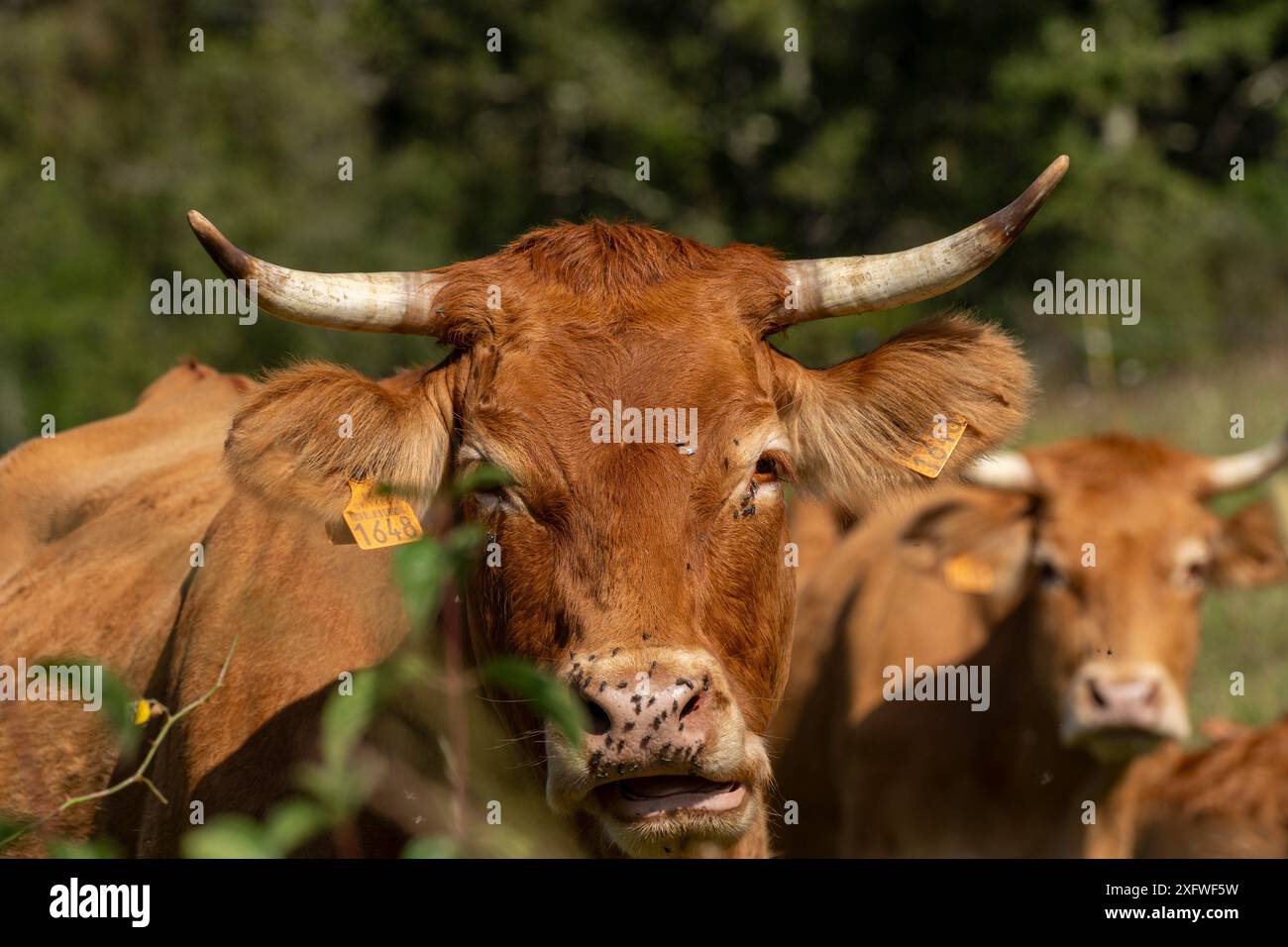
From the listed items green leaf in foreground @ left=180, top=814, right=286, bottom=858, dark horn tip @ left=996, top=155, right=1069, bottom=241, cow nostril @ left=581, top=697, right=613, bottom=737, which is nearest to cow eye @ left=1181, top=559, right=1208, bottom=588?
dark horn tip @ left=996, top=155, right=1069, bottom=241

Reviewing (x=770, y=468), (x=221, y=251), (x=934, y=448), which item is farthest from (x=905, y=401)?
(x=221, y=251)

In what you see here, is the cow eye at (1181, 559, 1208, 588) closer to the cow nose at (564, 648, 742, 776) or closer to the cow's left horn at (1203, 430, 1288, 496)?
the cow's left horn at (1203, 430, 1288, 496)

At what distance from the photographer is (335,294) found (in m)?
3.76

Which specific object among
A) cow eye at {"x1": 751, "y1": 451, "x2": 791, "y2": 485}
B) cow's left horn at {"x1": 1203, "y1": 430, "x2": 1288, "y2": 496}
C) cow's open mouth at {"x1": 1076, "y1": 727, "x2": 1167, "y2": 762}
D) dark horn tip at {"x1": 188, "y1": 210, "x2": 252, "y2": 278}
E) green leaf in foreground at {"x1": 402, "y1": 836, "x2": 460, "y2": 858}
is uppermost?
dark horn tip at {"x1": 188, "y1": 210, "x2": 252, "y2": 278}

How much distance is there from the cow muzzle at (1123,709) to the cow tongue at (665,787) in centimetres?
296

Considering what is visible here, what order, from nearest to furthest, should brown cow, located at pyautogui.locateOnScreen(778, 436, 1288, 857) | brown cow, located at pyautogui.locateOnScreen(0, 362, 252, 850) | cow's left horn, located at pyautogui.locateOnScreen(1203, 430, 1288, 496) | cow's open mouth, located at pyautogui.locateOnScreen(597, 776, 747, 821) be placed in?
cow's open mouth, located at pyautogui.locateOnScreen(597, 776, 747, 821) < brown cow, located at pyautogui.locateOnScreen(0, 362, 252, 850) < brown cow, located at pyautogui.locateOnScreen(778, 436, 1288, 857) < cow's left horn, located at pyautogui.locateOnScreen(1203, 430, 1288, 496)

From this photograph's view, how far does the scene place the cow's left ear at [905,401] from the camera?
4137 mm

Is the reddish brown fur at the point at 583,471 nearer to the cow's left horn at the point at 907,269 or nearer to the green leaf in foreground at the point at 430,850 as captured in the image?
the cow's left horn at the point at 907,269

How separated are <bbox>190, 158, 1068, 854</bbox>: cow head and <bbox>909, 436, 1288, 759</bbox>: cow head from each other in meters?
2.10

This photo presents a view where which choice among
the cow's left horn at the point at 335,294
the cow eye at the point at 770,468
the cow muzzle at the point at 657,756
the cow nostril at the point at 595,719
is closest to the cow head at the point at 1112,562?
the cow eye at the point at 770,468

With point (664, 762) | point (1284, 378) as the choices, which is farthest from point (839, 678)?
point (1284, 378)

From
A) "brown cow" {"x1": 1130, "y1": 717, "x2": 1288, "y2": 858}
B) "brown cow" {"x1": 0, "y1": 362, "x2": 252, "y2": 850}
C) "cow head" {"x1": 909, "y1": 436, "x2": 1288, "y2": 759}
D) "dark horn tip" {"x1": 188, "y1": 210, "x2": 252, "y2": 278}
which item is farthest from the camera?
"cow head" {"x1": 909, "y1": 436, "x2": 1288, "y2": 759}

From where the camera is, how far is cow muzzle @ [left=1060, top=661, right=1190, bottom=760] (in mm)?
5805

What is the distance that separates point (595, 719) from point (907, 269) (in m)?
1.42
